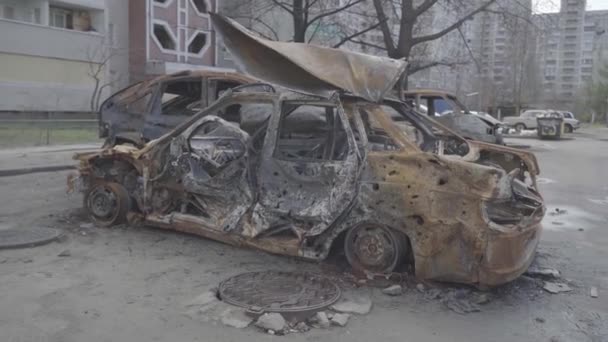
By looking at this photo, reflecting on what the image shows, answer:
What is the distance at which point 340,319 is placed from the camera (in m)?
4.29

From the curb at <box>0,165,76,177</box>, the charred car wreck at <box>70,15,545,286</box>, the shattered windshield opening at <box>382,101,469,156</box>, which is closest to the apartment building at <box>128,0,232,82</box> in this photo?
the curb at <box>0,165,76,177</box>

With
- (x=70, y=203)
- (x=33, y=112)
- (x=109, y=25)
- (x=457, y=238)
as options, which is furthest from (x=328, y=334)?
(x=109, y=25)

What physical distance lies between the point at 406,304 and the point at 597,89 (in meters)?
59.6

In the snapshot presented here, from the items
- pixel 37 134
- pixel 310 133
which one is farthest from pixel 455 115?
pixel 37 134

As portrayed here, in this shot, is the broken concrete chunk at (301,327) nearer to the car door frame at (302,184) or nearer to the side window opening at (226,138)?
the car door frame at (302,184)

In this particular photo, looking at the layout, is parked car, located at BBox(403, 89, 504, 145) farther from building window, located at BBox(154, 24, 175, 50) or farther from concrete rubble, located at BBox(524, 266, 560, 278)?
building window, located at BBox(154, 24, 175, 50)

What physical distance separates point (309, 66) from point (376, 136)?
0.88 meters

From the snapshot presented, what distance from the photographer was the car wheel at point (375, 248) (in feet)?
16.6

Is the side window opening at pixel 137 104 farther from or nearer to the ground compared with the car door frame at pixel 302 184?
farther from the ground

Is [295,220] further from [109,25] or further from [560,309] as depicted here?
[109,25]

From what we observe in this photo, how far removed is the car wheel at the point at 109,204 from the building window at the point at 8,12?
29.8 m

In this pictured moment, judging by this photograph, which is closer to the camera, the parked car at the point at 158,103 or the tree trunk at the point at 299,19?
the parked car at the point at 158,103

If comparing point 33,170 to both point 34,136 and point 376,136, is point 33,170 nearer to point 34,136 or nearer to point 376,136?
point 34,136

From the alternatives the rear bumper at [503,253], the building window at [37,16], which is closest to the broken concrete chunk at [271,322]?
the rear bumper at [503,253]
